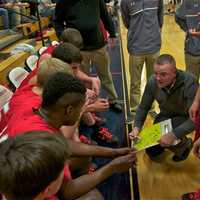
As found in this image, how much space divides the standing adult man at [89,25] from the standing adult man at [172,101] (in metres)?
1.06

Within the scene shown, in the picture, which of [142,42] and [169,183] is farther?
[142,42]

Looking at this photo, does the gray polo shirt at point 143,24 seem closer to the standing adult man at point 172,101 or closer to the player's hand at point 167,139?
the standing adult man at point 172,101

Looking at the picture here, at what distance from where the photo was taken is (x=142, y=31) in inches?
136

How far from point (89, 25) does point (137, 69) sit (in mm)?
729

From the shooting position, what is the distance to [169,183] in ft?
8.14

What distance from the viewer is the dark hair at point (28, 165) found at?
3.21ft

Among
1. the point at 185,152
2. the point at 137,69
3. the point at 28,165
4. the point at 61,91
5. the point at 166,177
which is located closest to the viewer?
the point at 28,165

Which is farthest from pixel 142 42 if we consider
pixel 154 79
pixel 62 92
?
pixel 62 92

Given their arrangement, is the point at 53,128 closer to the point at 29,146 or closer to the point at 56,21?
the point at 29,146

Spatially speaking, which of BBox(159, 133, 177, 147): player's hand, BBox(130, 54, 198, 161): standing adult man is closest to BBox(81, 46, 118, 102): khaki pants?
BBox(130, 54, 198, 161): standing adult man

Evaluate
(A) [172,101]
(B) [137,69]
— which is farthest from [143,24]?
(A) [172,101]

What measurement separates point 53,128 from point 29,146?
0.58 metres

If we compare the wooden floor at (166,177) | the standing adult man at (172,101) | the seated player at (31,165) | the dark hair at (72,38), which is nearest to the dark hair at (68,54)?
the dark hair at (72,38)

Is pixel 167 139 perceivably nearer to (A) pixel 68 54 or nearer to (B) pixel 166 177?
(B) pixel 166 177
